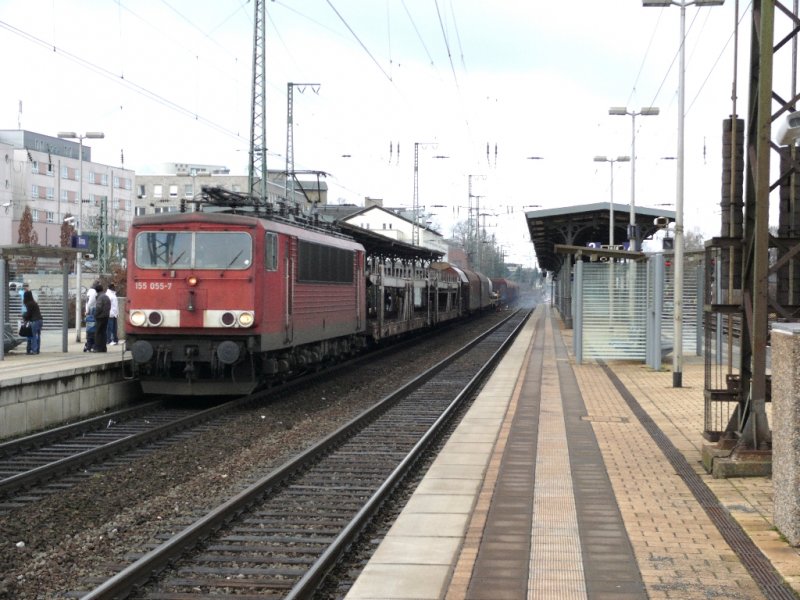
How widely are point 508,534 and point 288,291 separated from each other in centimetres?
1007

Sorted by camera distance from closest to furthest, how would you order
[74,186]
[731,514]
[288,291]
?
1. [731,514]
2. [288,291]
3. [74,186]

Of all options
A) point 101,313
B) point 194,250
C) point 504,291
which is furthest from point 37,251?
point 504,291

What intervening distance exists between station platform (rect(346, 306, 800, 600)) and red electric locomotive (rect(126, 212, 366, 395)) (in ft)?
14.1

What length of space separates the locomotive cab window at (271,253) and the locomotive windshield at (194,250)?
0.36 meters

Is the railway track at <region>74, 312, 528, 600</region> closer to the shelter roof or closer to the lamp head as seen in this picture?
the lamp head

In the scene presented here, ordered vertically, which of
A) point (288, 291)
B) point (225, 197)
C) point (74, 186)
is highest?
point (74, 186)

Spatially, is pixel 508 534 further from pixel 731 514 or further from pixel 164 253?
pixel 164 253

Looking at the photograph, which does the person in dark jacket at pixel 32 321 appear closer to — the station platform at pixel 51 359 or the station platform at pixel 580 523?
the station platform at pixel 51 359

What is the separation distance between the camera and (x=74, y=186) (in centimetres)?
8156

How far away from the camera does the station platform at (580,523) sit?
571 cm

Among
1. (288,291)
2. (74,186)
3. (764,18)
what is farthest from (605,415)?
(74,186)

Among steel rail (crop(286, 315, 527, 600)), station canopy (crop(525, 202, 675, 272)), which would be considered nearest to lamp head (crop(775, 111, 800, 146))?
steel rail (crop(286, 315, 527, 600))

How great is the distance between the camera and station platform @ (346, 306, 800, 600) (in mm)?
5707

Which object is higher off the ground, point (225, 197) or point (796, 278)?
point (225, 197)
